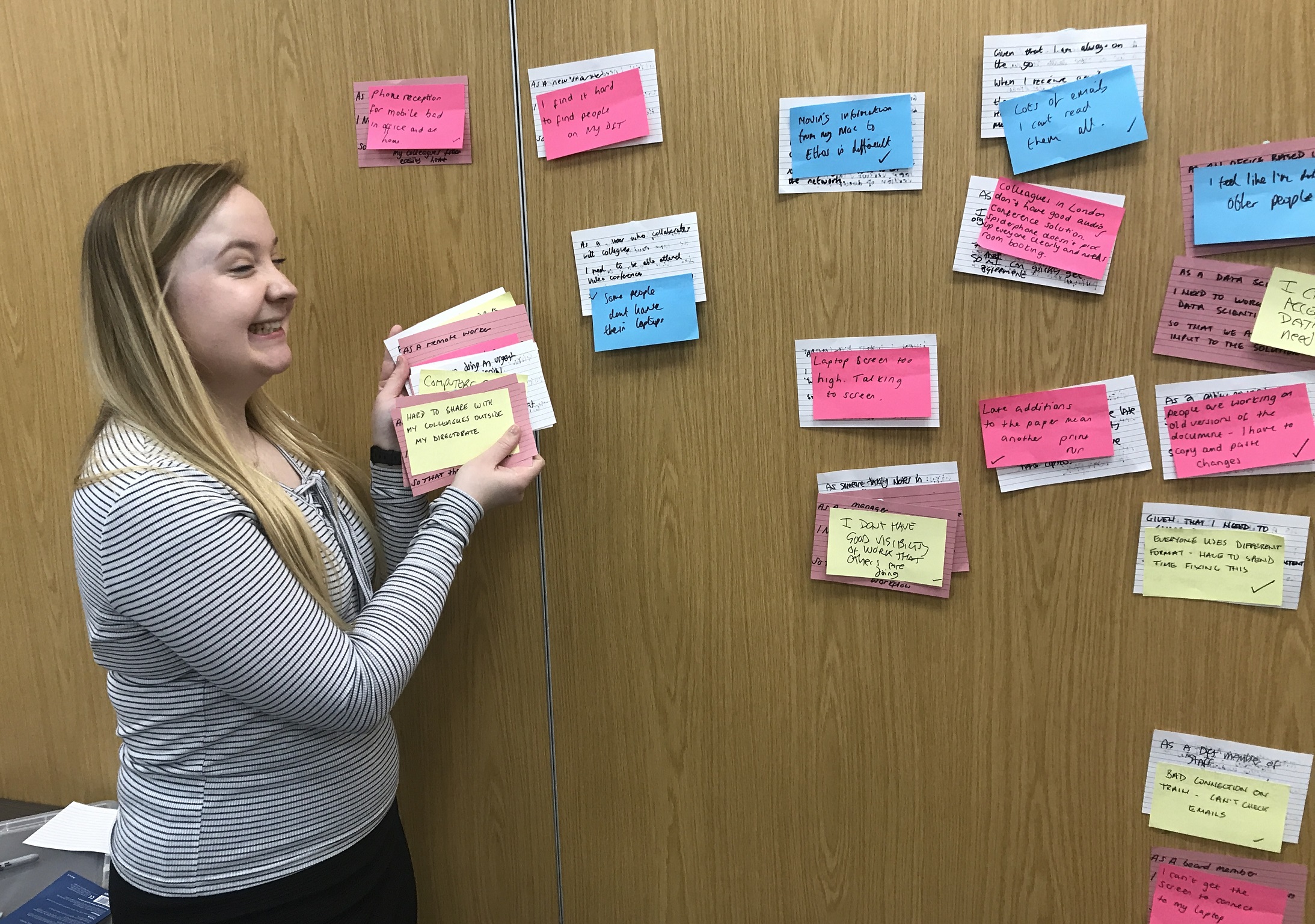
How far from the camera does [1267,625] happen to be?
1082mm

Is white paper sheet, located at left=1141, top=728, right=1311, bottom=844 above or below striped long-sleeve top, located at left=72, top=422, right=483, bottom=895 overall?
below

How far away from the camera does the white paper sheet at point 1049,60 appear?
3.33 feet

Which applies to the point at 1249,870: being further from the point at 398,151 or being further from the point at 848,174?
the point at 398,151

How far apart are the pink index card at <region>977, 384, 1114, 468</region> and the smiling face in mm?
893

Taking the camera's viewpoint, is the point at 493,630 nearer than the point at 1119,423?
No

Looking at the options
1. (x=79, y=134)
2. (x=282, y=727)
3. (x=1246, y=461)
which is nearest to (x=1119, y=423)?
(x=1246, y=461)

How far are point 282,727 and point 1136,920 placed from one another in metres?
1.15

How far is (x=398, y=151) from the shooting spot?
A: 120 centimetres

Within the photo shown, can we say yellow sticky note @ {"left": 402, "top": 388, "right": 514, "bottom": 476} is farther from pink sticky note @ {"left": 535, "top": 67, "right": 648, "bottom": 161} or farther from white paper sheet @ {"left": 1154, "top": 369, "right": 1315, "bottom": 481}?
white paper sheet @ {"left": 1154, "top": 369, "right": 1315, "bottom": 481}

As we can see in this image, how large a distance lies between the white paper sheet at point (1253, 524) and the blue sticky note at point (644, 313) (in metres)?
0.64

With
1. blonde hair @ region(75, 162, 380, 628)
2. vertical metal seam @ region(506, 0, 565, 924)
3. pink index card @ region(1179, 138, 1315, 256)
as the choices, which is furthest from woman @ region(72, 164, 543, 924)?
pink index card @ region(1179, 138, 1315, 256)

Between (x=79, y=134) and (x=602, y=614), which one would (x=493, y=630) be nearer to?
(x=602, y=614)

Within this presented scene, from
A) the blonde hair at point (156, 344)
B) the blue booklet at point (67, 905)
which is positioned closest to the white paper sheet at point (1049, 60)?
the blonde hair at point (156, 344)

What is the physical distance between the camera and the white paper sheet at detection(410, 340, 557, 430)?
44.8 inches
